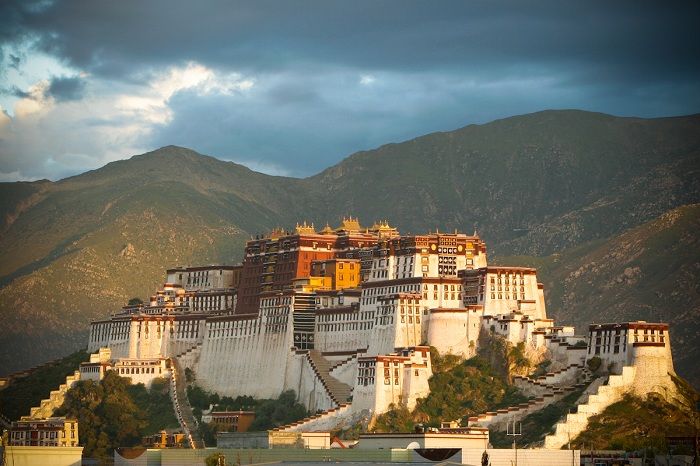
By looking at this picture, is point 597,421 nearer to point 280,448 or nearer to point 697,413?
point 697,413

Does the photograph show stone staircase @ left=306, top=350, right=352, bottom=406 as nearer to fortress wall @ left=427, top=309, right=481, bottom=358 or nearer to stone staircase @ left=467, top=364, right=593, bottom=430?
fortress wall @ left=427, top=309, right=481, bottom=358

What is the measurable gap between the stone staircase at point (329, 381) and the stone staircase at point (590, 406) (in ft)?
76.7

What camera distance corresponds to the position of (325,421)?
185 m

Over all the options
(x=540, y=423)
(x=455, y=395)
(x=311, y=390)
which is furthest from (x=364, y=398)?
(x=540, y=423)

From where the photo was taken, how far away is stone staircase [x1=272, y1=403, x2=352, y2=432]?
184250 mm

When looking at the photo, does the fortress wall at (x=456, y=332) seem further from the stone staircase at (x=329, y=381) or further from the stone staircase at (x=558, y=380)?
the stone staircase at (x=558, y=380)

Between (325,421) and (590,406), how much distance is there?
24.3 metres

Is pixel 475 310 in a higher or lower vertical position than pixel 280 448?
higher

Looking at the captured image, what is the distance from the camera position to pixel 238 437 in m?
174

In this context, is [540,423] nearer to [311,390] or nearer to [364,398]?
[364,398]

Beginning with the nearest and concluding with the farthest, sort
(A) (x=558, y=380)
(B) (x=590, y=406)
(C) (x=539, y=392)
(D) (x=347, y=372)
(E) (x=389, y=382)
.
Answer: (B) (x=590, y=406), (C) (x=539, y=392), (A) (x=558, y=380), (E) (x=389, y=382), (D) (x=347, y=372)

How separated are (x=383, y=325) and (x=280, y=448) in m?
31.9

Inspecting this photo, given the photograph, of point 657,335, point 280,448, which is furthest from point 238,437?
point 657,335

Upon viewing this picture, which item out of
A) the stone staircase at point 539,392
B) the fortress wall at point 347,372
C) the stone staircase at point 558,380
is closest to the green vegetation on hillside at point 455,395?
the stone staircase at point 558,380
